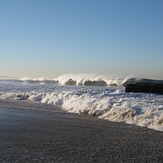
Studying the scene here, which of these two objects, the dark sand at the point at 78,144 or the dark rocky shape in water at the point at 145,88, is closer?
the dark sand at the point at 78,144

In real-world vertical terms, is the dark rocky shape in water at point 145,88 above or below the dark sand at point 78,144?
above

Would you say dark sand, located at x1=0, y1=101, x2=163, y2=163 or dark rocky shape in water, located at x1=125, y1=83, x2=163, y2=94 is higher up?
dark rocky shape in water, located at x1=125, y1=83, x2=163, y2=94

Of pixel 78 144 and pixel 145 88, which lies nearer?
pixel 78 144

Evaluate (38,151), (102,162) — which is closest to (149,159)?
(102,162)

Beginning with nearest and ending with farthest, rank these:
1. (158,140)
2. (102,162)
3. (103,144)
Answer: (102,162), (103,144), (158,140)

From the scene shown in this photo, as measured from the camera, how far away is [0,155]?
197 inches

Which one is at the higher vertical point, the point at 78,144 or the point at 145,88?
the point at 145,88

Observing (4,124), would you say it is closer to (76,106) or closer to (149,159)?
(149,159)

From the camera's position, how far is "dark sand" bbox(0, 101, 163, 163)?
16.6ft

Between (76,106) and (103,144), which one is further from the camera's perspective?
(76,106)

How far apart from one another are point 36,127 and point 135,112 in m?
4.14

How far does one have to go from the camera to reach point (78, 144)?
6117 millimetres

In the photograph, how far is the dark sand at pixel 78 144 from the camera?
199 inches

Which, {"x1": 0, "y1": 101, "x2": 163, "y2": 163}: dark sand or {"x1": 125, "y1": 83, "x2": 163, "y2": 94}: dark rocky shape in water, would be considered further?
{"x1": 125, "y1": 83, "x2": 163, "y2": 94}: dark rocky shape in water
